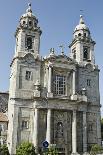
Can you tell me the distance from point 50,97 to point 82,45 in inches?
447

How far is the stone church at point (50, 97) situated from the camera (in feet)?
130

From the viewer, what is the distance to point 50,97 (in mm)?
40531

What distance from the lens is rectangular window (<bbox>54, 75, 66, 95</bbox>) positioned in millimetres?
42578

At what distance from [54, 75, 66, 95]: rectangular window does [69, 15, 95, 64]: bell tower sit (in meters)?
4.67

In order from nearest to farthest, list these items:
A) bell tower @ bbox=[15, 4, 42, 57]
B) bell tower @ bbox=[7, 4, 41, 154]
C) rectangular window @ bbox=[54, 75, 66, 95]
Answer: bell tower @ bbox=[7, 4, 41, 154] → rectangular window @ bbox=[54, 75, 66, 95] → bell tower @ bbox=[15, 4, 42, 57]

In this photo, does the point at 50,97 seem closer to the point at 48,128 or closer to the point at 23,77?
the point at 48,128

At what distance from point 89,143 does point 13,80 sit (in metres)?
14.1

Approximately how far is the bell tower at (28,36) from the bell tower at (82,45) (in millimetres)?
6622

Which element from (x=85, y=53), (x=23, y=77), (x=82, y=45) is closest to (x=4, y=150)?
(x=23, y=77)

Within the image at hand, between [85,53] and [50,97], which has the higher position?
[85,53]

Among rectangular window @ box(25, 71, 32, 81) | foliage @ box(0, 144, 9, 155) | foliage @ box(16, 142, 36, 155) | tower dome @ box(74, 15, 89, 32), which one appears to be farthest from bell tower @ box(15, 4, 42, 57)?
foliage @ box(16, 142, 36, 155)

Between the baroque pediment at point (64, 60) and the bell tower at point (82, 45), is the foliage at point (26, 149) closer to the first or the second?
the baroque pediment at point (64, 60)

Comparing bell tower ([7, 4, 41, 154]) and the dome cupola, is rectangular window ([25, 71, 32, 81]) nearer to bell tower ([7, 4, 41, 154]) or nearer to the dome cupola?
bell tower ([7, 4, 41, 154])

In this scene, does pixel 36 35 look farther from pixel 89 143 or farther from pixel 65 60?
pixel 89 143
